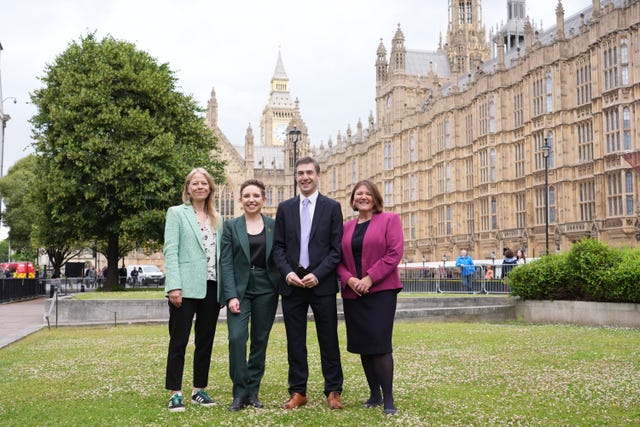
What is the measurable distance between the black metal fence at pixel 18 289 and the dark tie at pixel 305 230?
26260 millimetres

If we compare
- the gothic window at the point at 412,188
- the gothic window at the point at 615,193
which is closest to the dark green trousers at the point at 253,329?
the gothic window at the point at 615,193

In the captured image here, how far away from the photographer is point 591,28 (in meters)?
36.8

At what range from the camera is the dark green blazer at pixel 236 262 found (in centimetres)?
709

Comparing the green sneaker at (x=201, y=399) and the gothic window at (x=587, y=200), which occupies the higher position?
the gothic window at (x=587, y=200)

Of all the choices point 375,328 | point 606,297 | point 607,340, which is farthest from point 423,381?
point 606,297

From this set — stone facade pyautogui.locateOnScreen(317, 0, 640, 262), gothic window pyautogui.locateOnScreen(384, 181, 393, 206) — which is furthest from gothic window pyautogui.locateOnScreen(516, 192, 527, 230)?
gothic window pyautogui.locateOnScreen(384, 181, 393, 206)

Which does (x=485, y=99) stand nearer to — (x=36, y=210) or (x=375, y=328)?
(x=36, y=210)

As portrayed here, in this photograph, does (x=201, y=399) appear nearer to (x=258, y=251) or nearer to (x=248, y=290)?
(x=248, y=290)

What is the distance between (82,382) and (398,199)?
54.1 m

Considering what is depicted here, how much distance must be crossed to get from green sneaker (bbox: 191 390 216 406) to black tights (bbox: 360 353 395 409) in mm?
1596

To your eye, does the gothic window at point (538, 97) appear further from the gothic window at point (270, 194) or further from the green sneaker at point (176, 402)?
the gothic window at point (270, 194)

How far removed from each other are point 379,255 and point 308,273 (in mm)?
732

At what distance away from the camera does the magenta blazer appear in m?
6.77

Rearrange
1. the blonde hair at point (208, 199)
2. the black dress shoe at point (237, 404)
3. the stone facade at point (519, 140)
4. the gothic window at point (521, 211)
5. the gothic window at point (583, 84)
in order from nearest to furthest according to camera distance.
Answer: the black dress shoe at point (237, 404) → the blonde hair at point (208, 199) → the stone facade at point (519, 140) → the gothic window at point (583, 84) → the gothic window at point (521, 211)
